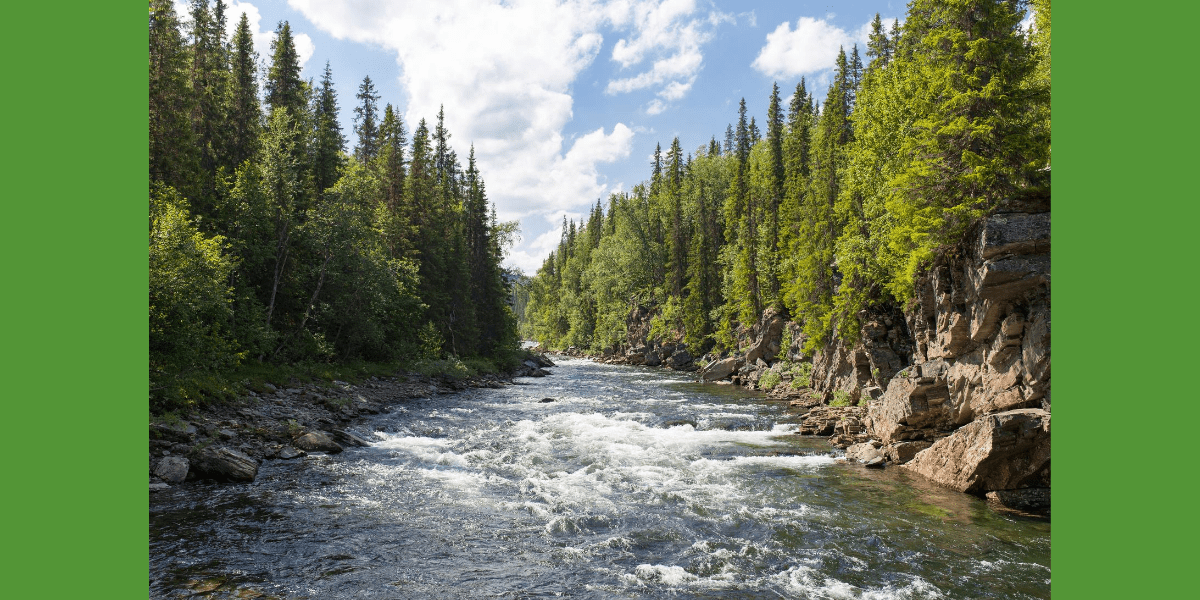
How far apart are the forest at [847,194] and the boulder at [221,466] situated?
816 inches

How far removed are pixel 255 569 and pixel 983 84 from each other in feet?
74.4

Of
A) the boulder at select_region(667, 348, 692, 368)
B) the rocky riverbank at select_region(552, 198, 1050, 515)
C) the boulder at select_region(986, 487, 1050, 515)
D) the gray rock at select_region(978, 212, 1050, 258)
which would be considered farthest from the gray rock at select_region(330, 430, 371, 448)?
the boulder at select_region(667, 348, 692, 368)

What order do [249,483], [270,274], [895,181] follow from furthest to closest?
[270,274] → [895,181] → [249,483]

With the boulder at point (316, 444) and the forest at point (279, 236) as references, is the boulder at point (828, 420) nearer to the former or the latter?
the boulder at point (316, 444)

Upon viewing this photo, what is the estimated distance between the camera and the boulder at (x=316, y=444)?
722 inches

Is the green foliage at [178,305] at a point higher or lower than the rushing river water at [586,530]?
higher

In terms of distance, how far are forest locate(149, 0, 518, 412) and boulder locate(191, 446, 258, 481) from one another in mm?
3306

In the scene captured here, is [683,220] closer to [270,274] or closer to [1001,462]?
[270,274]

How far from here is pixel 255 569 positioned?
9414 mm

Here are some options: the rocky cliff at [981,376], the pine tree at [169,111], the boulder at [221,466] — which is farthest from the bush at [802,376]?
the pine tree at [169,111]

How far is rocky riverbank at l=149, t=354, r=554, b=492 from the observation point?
14398mm

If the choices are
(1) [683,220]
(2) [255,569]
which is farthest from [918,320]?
(1) [683,220]

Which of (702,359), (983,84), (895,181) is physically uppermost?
(983,84)

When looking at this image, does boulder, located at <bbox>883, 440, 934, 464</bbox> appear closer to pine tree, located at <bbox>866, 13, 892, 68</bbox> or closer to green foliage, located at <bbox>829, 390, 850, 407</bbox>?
green foliage, located at <bbox>829, 390, 850, 407</bbox>
